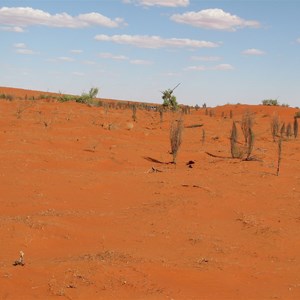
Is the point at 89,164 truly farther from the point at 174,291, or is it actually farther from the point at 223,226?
the point at 174,291

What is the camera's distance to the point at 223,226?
912 cm

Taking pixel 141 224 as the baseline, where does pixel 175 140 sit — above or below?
above

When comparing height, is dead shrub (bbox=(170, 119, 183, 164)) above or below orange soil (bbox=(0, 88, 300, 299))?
above

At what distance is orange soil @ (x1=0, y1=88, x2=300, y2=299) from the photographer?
567 cm

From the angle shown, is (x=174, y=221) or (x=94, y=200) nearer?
(x=174, y=221)

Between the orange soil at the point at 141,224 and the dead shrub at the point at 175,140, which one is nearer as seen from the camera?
the orange soil at the point at 141,224

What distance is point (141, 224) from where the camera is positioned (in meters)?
8.79

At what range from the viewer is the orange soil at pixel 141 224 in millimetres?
5672

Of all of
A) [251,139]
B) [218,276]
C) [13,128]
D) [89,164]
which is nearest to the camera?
[218,276]

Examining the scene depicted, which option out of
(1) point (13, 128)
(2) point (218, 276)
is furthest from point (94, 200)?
(1) point (13, 128)

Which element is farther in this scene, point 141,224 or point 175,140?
point 175,140

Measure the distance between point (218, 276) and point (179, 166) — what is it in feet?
31.6

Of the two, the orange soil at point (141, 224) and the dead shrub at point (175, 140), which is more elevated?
the dead shrub at point (175, 140)

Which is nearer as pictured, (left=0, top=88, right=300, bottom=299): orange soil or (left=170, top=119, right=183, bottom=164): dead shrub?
(left=0, top=88, right=300, bottom=299): orange soil
